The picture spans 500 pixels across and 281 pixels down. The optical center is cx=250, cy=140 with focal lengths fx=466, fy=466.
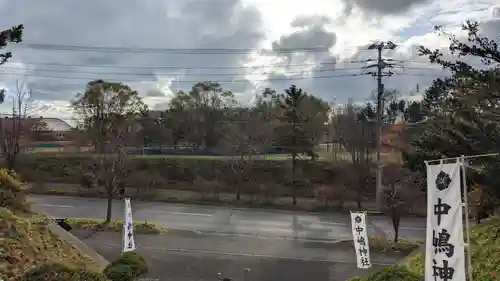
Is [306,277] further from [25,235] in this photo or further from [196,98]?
[196,98]

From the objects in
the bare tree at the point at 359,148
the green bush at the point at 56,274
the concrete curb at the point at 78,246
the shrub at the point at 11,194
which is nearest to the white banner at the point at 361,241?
the green bush at the point at 56,274

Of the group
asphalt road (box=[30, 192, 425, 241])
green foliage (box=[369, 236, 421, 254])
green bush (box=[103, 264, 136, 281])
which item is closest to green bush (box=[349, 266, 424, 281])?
green bush (box=[103, 264, 136, 281])

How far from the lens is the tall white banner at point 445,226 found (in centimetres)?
600

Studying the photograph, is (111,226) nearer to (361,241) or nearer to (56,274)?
(56,274)

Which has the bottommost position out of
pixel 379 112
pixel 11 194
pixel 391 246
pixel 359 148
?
pixel 391 246

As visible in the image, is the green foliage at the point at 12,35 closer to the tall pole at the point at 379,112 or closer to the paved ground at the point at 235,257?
the paved ground at the point at 235,257

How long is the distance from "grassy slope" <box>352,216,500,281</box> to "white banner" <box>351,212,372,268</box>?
1927mm

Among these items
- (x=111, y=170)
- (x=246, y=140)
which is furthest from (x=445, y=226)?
(x=246, y=140)

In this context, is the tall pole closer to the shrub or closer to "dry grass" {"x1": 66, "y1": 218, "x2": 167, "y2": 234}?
"dry grass" {"x1": 66, "y1": 218, "x2": 167, "y2": 234}

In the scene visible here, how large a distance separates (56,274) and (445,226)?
24.8ft

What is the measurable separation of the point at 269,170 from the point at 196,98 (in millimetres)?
10380

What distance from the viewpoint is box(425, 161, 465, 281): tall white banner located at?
6.00 m

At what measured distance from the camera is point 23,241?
11664 millimetres

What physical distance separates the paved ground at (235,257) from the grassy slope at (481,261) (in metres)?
4.26
